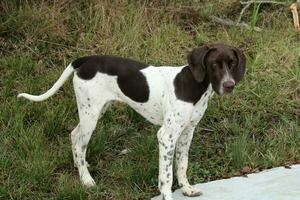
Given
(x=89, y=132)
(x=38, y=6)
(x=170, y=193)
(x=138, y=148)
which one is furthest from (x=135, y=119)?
(x=38, y=6)

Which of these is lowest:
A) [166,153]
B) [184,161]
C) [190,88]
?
[184,161]

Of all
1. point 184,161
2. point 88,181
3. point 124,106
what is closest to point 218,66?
point 184,161

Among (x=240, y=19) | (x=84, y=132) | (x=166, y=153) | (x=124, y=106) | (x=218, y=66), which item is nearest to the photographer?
(x=218, y=66)

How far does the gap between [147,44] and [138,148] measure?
1.96 m

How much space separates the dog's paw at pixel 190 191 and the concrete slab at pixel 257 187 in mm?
35

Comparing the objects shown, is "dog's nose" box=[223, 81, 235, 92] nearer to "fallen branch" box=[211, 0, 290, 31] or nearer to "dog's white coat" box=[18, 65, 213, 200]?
"dog's white coat" box=[18, 65, 213, 200]

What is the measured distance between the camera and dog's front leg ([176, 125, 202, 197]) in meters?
4.79

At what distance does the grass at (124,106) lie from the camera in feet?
16.9

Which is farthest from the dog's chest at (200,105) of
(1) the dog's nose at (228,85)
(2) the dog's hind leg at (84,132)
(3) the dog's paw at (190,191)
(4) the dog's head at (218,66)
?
(2) the dog's hind leg at (84,132)

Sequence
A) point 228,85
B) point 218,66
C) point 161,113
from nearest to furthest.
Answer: point 228,85 < point 218,66 < point 161,113

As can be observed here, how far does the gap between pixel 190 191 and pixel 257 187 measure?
55 centimetres

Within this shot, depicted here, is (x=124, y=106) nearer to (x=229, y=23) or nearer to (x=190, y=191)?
(x=190, y=191)

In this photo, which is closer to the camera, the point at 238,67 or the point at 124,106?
the point at 238,67

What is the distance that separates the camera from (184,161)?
4.85 metres
